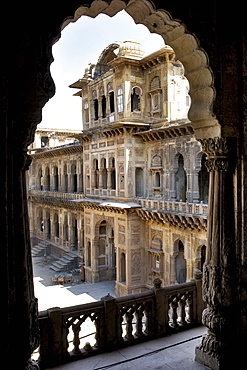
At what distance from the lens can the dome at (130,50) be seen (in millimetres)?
18484

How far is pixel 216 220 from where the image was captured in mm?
4246

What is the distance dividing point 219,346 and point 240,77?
330cm

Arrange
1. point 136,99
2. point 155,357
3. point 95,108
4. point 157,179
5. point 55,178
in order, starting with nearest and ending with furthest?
point 155,357, point 157,179, point 136,99, point 95,108, point 55,178

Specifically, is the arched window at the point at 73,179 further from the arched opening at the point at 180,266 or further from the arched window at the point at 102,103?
the arched opening at the point at 180,266

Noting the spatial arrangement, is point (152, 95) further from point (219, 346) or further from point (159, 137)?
point (219, 346)

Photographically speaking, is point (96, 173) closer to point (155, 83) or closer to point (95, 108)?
point (95, 108)

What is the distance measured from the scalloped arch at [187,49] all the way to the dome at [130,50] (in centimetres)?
1490

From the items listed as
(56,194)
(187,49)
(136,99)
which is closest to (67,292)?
(56,194)

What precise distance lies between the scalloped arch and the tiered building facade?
34.5ft

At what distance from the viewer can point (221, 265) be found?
422cm

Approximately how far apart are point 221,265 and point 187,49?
8.72 feet

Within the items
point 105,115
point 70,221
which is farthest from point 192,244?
point 70,221

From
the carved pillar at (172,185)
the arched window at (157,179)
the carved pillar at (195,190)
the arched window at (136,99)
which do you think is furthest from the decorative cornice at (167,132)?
the carved pillar at (195,190)

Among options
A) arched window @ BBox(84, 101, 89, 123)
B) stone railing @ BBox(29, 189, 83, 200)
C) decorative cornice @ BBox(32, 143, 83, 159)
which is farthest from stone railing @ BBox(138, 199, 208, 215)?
decorative cornice @ BBox(32, 143, 83, 159)
